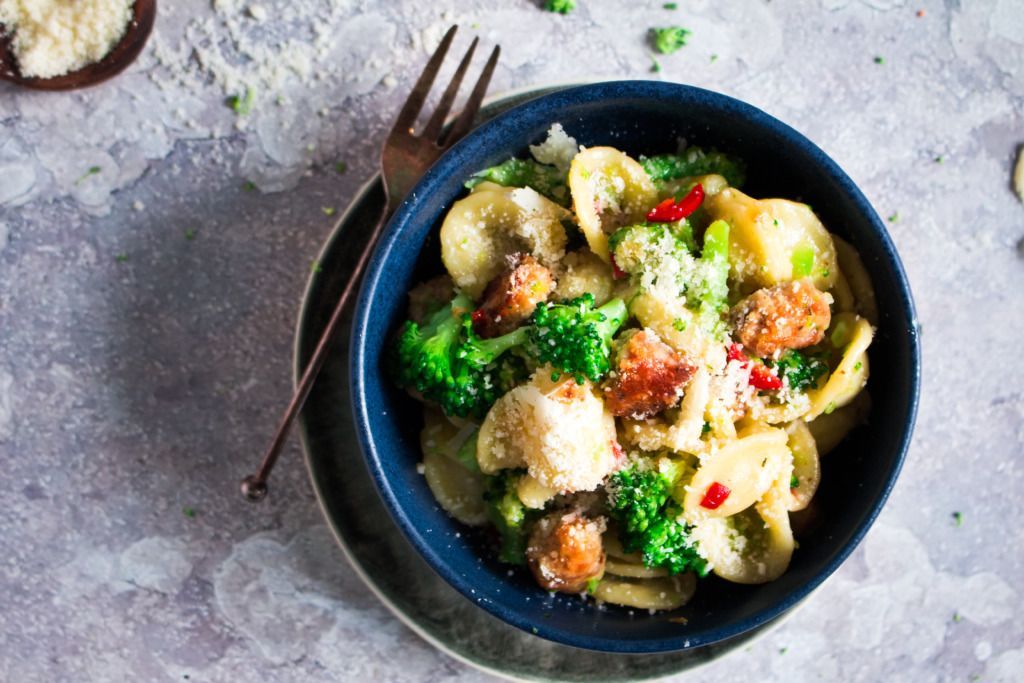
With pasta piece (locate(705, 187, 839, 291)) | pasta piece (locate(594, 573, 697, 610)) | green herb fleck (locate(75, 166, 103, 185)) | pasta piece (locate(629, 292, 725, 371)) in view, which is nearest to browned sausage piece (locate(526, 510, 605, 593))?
pasta piece (locate(594, 573, 697, 610))

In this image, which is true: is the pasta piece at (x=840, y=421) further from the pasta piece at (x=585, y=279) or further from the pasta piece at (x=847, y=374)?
the pasta piece at (x=585, y=279)

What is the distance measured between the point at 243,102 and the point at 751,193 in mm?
1584

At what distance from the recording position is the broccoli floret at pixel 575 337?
2193mm

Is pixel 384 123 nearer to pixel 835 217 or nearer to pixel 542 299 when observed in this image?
pixel 542 299

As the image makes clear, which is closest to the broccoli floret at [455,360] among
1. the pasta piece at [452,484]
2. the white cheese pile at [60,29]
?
the pasta piece at [452,484]

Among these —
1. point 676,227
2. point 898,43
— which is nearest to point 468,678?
point 676,227

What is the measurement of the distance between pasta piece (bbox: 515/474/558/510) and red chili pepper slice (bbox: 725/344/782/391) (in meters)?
0.56

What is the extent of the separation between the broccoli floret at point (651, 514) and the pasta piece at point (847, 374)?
40cm

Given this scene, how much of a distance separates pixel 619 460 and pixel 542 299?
446 millimetres

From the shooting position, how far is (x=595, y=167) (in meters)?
2.46

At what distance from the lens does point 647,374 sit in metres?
2.25

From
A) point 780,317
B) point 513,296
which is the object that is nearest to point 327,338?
point 513,296

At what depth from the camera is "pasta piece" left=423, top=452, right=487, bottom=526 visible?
262 centimetres

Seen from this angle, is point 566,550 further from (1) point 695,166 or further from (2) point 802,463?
(1) point 695,166
